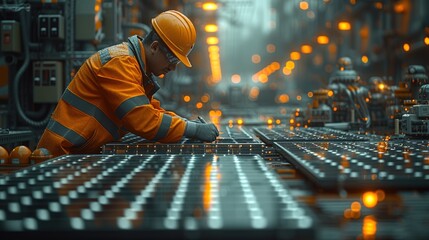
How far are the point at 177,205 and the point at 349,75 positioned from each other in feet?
14.8

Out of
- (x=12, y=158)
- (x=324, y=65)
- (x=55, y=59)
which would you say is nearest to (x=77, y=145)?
(x=12, y=158)

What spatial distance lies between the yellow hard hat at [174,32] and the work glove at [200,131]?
0.50m

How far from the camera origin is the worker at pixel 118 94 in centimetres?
307

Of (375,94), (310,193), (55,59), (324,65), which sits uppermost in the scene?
(324,65)

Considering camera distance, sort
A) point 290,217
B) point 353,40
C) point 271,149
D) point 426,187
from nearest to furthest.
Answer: point 290,217
point 426,187
point 271,149
point 353,40

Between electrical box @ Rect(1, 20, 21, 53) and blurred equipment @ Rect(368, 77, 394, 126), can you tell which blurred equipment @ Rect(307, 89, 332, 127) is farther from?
electrical box @ Rect(1, 20, 21, 53)

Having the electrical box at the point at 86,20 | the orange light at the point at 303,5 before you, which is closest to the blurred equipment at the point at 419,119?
the electrical box at the point at 86,20

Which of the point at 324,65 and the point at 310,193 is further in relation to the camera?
the point at 324,65

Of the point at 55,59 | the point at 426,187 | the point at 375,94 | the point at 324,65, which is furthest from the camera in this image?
the point at 324,65

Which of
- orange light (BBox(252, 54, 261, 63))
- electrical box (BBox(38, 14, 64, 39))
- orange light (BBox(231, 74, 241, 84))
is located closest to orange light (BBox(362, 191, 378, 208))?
electrical box (BBox(38, 14, 64, 39))

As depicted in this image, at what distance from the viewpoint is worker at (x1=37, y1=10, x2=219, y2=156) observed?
3074 mm

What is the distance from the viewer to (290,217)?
126 cm

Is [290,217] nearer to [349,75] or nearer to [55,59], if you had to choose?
[349,75]

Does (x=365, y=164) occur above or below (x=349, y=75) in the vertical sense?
below
